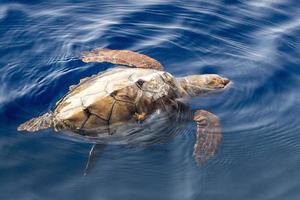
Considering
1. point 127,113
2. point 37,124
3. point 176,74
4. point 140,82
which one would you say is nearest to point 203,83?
point 176,74

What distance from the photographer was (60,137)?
16.0 ft

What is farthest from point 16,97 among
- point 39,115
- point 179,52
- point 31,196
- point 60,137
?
point 179,52

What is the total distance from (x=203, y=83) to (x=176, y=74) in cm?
57

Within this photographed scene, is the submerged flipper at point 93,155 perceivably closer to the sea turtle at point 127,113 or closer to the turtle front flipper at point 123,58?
the sea turtle at point 127,113

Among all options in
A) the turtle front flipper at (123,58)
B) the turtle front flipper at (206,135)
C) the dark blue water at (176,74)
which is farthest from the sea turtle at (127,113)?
the turtle front flipper at (123,58)

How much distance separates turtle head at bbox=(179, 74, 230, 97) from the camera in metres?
5.63

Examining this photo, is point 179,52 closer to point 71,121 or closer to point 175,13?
point 175,13

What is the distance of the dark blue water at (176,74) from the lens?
14.5ft

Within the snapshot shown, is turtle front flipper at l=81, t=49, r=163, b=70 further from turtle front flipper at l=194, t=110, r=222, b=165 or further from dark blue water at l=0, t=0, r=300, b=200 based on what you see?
turtle front flipper at l=194, t=110, r=222, b=165

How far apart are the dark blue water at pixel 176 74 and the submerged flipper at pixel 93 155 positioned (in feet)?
0.20

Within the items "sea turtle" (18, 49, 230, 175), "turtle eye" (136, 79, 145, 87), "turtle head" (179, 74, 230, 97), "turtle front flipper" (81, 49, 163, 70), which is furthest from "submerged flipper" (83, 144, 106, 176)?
"turtle front flipper" (81, 49, 163, 70)

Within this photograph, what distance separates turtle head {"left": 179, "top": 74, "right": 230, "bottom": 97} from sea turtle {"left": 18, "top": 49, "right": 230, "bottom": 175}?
182mm

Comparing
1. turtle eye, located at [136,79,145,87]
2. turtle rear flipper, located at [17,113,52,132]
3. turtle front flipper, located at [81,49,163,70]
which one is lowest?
turtle rear flipper, located at [17,113,52,132]

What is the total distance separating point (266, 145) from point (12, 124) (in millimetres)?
2657
